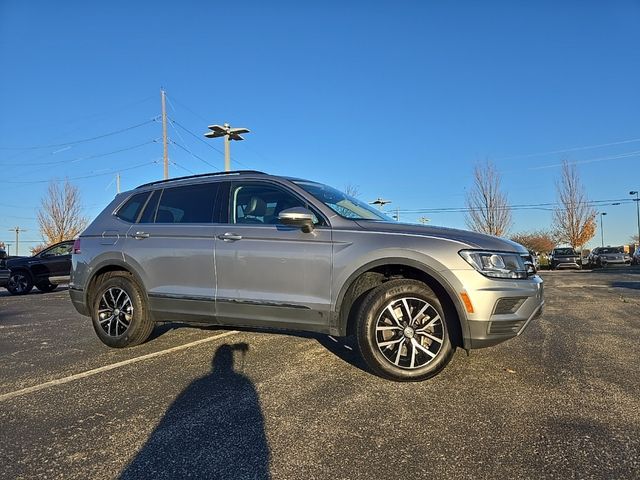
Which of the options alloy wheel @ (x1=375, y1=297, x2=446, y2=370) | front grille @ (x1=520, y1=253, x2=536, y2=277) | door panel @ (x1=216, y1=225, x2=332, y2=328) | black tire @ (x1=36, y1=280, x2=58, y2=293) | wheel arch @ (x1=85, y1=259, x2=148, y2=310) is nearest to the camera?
alloy wheel @ (x1=375, y1=297, x2=446, y2=370)

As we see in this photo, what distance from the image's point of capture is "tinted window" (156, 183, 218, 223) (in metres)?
4.75

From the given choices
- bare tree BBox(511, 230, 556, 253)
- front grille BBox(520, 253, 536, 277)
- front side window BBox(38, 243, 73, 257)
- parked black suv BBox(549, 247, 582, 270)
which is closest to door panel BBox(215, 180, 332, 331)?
front grille BBox(520, 253, 536, 277)

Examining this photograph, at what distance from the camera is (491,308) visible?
11.5 feet

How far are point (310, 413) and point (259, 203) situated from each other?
225cm

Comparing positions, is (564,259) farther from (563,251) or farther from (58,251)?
(58,251)

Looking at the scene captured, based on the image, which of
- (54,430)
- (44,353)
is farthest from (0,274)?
(54,430)

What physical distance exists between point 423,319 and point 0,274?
15726 mm

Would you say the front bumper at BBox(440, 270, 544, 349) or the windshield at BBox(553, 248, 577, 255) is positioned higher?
the front bumper at BBox(440, 270, 544, 349)

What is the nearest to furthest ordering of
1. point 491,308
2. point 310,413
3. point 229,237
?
point 310,413
point 491,308
point 229,237

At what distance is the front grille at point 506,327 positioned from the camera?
3.51m

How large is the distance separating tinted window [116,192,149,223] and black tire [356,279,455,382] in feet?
9.76

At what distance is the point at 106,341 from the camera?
4.91 meters

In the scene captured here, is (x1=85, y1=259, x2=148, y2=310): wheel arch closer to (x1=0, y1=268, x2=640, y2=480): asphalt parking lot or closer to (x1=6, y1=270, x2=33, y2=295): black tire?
(x1=0, y1=268, x2=640, y2=480): asphalt parking lot

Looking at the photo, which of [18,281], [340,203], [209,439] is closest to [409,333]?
[340,203]
